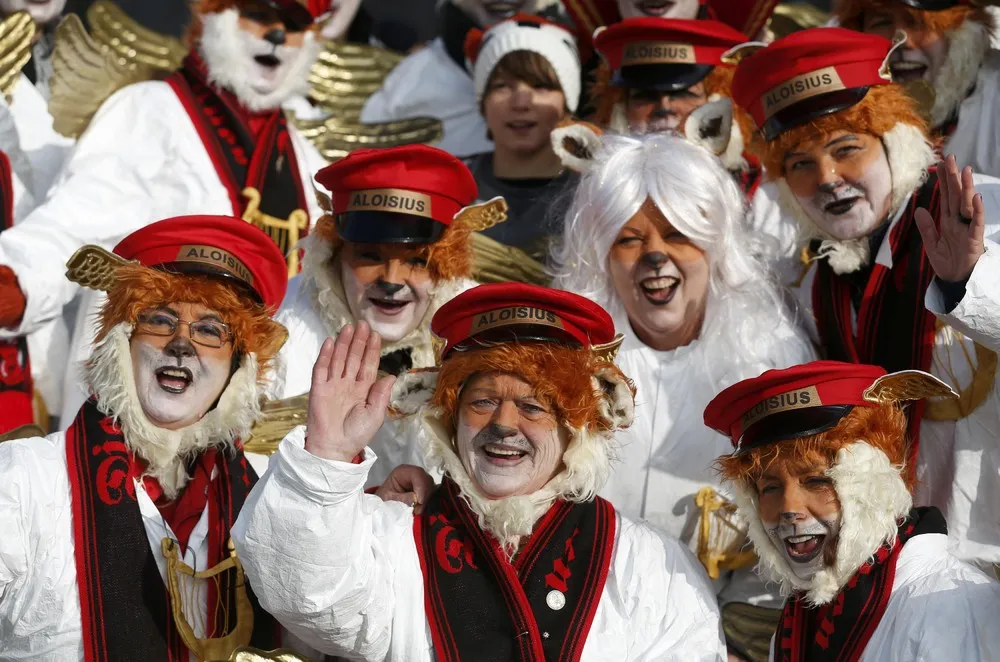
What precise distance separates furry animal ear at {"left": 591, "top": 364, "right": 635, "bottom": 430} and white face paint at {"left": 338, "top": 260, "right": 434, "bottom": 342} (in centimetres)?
89

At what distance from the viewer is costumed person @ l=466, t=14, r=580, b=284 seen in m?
6.21

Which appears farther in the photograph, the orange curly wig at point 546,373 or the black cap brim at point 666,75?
the black cap brim at point 666,75

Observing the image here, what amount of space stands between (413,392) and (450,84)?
2.89 metres

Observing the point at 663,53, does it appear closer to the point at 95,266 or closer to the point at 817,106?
the point at 817,106

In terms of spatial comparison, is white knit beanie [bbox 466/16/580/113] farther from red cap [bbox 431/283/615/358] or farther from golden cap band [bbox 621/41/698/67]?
red cap [bbox 431/283/615/358]

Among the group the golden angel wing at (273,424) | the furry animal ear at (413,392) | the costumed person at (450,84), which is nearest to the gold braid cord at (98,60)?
the costumed person at (450,84)

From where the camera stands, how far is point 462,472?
4203mm

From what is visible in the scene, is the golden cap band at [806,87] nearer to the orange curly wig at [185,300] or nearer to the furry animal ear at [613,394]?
the furry animal ear at [613,394]

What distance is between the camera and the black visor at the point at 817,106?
4.81 m

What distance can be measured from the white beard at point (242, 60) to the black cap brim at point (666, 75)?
4.38 feet

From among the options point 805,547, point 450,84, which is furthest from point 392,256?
point 450,84

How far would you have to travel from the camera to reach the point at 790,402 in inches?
160

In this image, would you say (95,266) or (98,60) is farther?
(98,60)

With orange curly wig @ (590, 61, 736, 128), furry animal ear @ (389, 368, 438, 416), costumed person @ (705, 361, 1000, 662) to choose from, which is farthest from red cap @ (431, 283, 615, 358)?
orange curly wig @ (590, 61, 736, 128)
